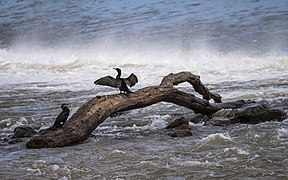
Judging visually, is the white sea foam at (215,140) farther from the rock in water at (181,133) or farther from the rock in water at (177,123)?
the rock in water at (177,123)

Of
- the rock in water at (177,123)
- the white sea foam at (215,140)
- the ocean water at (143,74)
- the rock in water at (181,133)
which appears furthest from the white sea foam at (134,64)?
the white sea foam at (215,140)

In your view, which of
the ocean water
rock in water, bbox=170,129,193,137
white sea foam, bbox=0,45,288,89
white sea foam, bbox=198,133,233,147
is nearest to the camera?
the ocean water

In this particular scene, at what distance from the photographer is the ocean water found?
5.75 m

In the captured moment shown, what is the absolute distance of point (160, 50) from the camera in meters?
19.2

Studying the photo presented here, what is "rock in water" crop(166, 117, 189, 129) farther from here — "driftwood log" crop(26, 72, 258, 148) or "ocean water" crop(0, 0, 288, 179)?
"driftwood log" crop(26, 72, 258, 148)

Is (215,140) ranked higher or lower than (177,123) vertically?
higher

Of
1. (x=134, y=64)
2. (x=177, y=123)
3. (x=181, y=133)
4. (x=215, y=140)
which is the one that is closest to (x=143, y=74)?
(x=134, y=64)

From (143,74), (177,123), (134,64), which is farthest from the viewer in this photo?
(134,64)

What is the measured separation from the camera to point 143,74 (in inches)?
609

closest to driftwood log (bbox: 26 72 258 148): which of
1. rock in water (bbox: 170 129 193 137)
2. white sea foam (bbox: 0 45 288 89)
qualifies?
rock in water (bbox: 170 129 193 137)

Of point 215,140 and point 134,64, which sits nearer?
point 215,140

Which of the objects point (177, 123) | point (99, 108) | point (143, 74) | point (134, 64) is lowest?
point (134, 64)

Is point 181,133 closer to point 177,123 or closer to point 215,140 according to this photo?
point 215,140

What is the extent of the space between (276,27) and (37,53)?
8.94m
